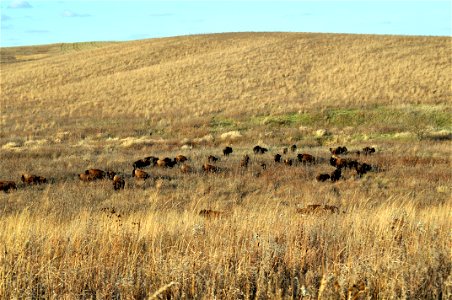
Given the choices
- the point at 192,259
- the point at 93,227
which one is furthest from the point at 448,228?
the point at 93,227

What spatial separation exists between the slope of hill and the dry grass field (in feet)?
0.90

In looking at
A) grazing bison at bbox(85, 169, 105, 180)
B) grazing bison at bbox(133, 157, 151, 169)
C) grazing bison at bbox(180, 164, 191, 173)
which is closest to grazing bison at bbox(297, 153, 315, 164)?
grazing bison at bbox(180, 164, 191, 173)

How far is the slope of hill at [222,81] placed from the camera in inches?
1522

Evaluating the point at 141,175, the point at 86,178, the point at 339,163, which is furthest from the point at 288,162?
the point at 86,178

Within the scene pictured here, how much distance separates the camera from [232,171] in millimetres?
18000

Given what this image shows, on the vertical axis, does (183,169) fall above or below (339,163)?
below

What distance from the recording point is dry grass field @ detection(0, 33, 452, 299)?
15.9 feet

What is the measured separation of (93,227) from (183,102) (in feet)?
123

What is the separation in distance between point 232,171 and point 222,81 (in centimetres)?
3230

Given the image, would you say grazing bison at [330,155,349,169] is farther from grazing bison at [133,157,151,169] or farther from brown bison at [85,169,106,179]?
brown bison at [85,169,106,179]

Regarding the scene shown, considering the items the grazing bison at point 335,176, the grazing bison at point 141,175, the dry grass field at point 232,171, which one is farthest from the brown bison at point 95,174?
the grazing bison at point 335,176

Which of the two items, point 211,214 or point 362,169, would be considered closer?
point 211,214

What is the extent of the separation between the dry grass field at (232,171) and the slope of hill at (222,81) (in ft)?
0.90

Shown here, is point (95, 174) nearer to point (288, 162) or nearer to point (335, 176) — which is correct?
point (288, 162)
